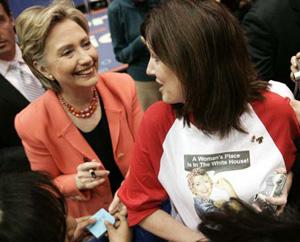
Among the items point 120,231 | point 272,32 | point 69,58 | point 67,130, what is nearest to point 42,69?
point 69,58

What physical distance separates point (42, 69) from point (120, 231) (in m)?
0.75

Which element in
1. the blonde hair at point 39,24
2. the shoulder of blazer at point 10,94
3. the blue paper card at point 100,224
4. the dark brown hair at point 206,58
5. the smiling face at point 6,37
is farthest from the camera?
the smiling face at point 6,37

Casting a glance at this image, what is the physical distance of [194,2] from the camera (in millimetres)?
1176

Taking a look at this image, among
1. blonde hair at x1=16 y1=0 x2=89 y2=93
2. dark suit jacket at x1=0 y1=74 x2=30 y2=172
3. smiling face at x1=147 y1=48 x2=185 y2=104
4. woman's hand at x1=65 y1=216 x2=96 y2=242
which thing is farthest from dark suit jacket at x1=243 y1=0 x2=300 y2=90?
dark suit jacket at x1=0 y1=74 x2=30 y2=172

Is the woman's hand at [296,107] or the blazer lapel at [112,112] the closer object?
the woman's hand at [296,107]

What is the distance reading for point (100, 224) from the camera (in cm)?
133

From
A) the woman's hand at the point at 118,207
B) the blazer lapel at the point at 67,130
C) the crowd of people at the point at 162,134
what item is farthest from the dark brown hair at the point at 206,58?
the blazer lapel at the point at 67,130

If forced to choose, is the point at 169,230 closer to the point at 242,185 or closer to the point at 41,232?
the point at 242,185

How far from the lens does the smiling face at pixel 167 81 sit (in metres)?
1.21

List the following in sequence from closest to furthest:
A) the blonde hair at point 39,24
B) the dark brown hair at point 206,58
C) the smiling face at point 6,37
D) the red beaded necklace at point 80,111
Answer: the dark brown hair at point 206,58
the blonde hair at point 39,24
the red beaded necklace at point 80,111
the smiling face at point 6,37

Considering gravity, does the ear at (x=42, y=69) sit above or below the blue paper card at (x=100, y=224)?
above

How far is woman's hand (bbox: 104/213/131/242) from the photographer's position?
1311 millimetres

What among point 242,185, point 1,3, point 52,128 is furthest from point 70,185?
point 1,3

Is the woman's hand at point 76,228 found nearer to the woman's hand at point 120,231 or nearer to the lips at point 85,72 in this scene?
the woman's hand at point 120,231
